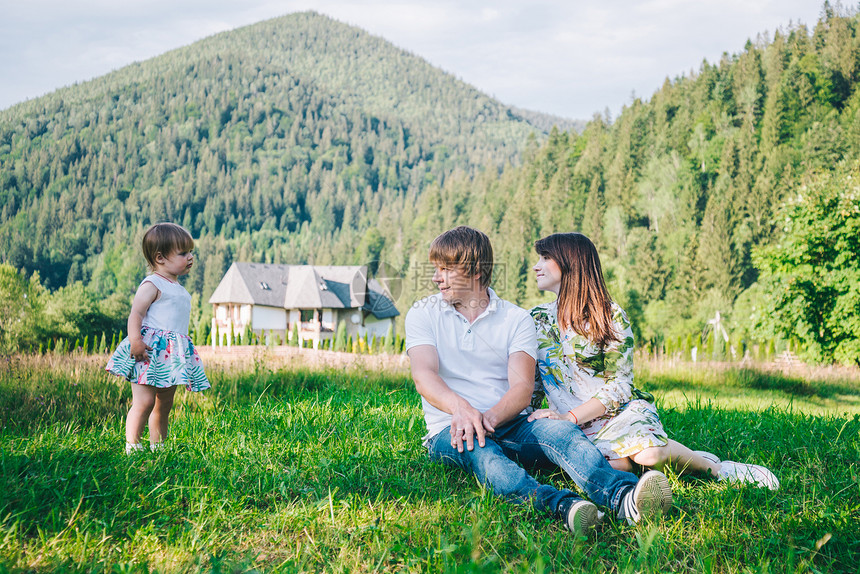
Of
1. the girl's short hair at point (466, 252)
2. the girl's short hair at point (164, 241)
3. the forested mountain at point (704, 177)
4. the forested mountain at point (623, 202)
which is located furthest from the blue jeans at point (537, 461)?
the forested mountain at point (704, 177)

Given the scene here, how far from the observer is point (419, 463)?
3068 millimetres

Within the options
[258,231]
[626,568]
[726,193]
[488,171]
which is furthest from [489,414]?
[258,231]

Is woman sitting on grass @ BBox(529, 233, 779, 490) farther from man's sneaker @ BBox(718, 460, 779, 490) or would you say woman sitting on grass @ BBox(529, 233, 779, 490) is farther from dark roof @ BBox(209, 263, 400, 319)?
dark roof @ BBox(209, 263, 400, 319)

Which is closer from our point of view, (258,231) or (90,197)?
(90,197)

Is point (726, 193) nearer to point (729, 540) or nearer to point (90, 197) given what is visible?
point (729, 540)

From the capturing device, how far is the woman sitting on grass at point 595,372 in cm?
292

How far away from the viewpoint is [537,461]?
9.86ft

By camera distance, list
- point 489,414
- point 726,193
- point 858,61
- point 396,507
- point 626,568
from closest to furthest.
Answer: point 626,568 < point 396,507 < point 489,414 < point 726,193 < point 858,61

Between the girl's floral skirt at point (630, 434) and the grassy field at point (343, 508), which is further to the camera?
the girl's floral skirt at point (630, 434)

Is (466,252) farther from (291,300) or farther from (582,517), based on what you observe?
(291,300)

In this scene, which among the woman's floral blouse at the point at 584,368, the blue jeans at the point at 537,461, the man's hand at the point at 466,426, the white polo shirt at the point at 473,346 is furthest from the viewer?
the woman's floral blouse at the point at 584,368

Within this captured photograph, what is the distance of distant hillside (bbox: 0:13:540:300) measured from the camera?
297ft

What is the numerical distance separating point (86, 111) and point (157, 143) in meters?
19.2

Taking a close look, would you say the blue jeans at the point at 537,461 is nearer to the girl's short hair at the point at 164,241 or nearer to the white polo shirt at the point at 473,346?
the white polo shirt at the point at 473,346
